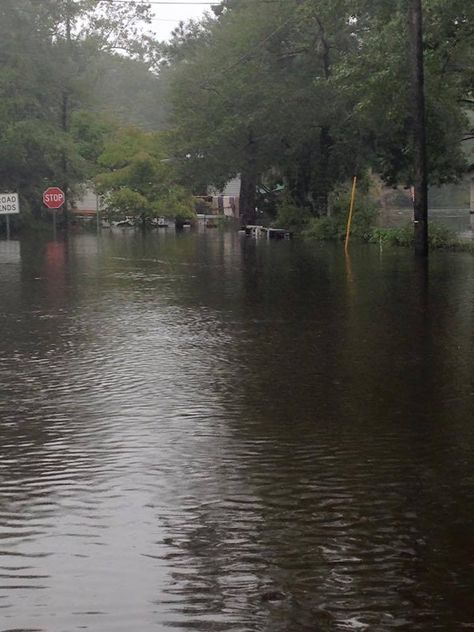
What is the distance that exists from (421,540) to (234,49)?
44.7 meters

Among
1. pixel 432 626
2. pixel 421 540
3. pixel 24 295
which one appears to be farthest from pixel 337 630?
pixel 24 295

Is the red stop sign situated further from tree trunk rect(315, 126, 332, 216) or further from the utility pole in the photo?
the utility pole

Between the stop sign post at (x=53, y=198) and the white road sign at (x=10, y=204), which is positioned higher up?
the stop sign post at (x=53, y=198)

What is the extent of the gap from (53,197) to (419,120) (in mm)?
34344

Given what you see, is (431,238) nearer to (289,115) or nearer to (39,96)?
(289,115)

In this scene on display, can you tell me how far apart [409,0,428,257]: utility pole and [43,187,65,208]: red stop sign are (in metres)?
32.9

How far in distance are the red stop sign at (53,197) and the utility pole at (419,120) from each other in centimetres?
3288

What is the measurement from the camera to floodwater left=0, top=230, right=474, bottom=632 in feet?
15.2

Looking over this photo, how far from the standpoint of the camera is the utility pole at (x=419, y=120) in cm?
2738

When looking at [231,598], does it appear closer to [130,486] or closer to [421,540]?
[421,540]

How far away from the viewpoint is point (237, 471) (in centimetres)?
682

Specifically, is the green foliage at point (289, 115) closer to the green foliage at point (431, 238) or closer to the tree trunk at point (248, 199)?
the tree trunk at point (248, 199)

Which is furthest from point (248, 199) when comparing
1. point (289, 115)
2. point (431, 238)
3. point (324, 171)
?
point (431, 238)

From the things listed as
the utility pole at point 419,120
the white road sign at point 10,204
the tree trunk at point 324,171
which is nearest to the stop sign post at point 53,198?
the white road sign at point 10,204
